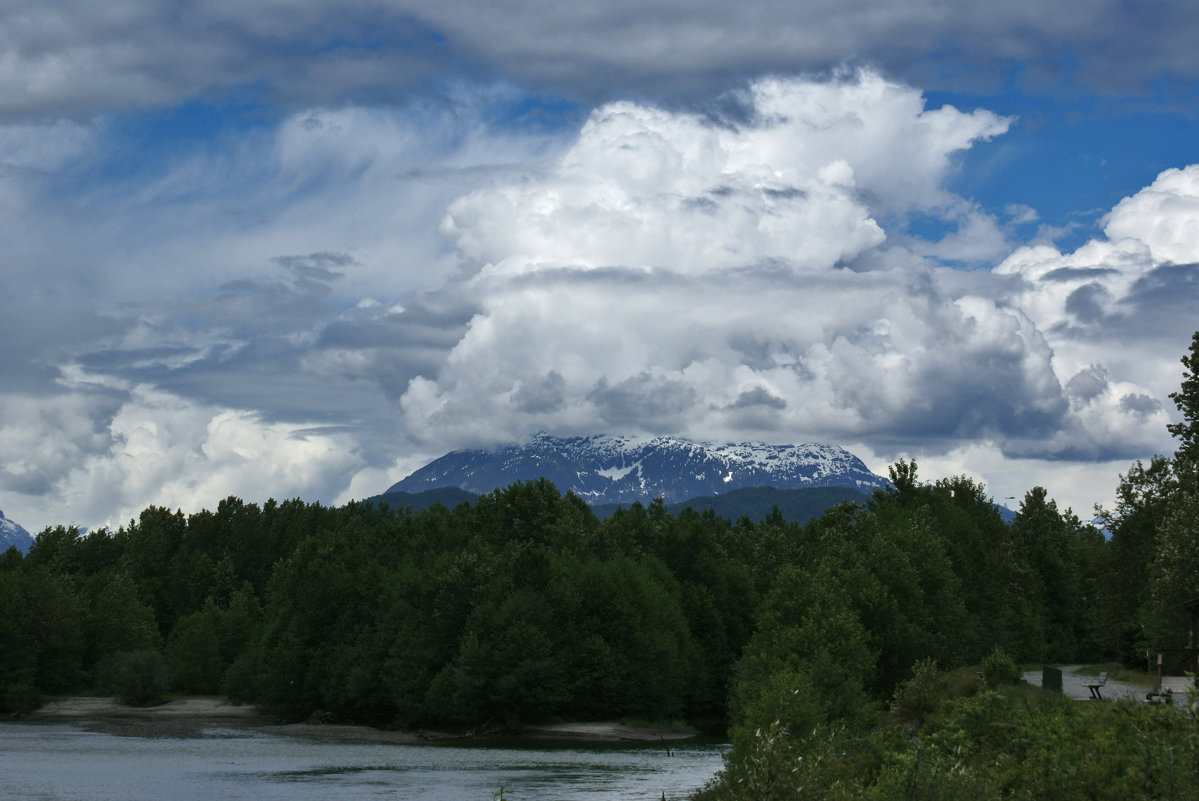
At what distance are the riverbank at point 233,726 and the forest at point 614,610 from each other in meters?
1.94

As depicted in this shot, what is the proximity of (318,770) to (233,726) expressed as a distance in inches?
1812

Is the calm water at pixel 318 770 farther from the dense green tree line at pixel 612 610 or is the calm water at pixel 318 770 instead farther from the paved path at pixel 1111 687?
the paved path at pixel 1111 687

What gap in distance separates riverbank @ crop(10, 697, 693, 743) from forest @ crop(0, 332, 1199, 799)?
1.94 m

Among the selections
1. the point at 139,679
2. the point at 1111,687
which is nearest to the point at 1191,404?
the point at 1111,687

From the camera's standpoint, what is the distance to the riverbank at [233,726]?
10738 cm

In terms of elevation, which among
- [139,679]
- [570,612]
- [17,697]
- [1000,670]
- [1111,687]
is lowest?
[17,697]

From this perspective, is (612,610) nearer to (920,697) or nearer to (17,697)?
(920,697)

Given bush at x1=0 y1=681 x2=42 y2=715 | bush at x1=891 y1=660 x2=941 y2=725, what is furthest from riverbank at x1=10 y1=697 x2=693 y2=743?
bush at x1=891 y1=660 x2=941 y2=725

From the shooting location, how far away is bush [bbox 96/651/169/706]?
433 ft

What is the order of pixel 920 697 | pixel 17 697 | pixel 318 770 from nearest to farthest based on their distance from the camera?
pixel 920 697 < pixel 318 770 < pixel 17 697

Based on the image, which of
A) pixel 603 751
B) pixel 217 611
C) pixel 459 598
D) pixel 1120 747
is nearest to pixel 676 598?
pixel 459 598

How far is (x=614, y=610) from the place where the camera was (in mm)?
114750

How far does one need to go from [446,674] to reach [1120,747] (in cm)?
8891

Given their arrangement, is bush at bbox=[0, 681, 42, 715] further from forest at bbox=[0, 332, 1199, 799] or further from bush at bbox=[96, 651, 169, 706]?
bush at bbox=[96, 651, 169, 706]
